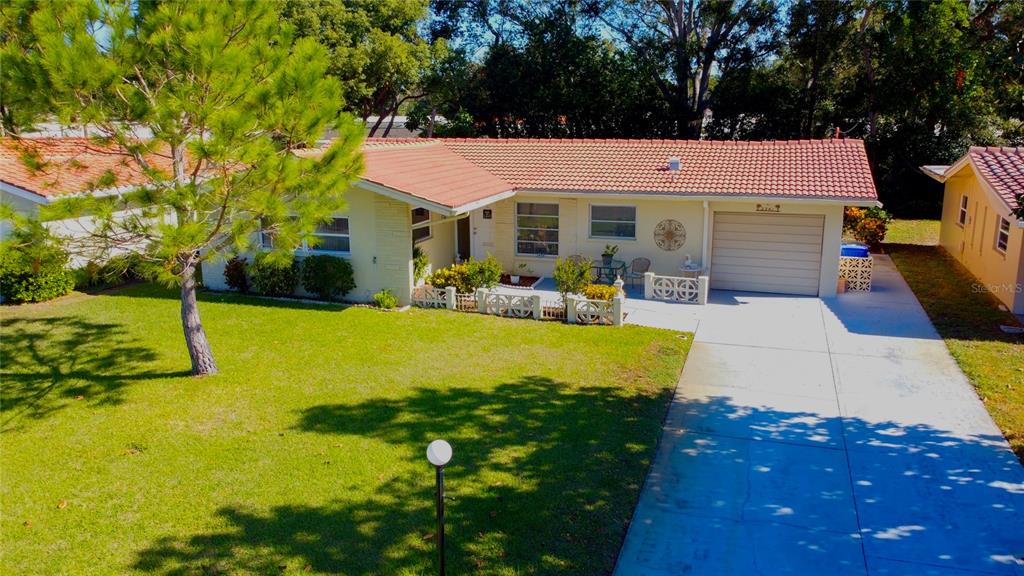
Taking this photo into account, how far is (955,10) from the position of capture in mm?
25688

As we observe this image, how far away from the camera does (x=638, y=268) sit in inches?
699

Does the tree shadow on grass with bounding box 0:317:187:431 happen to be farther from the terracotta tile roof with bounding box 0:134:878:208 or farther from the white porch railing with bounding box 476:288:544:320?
the white porch railing with bounding box 476:288:544:320

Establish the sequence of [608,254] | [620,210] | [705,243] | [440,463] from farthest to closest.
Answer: [620,210] < [608,254] < [705,243] < [440,463]

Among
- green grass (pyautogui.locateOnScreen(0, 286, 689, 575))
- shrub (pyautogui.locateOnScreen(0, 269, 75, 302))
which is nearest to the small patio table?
green grass (pyautogui.locateOnScreen(0, 286, 689, 575))

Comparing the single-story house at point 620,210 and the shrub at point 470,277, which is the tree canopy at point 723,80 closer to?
the single-story house at point 620,210

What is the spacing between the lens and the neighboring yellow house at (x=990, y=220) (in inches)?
597

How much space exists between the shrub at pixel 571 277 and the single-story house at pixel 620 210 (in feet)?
7.95

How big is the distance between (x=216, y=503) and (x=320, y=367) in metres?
4.27

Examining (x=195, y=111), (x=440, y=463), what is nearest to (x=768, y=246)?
(x=195, y=111)

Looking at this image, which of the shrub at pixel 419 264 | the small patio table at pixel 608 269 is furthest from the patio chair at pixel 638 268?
the shrub at pixel 419 264

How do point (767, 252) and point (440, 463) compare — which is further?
point (767, 252)

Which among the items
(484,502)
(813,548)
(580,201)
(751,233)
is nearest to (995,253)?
(751,233)

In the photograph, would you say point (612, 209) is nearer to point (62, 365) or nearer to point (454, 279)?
point (454, 279)

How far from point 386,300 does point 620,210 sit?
6.26m
